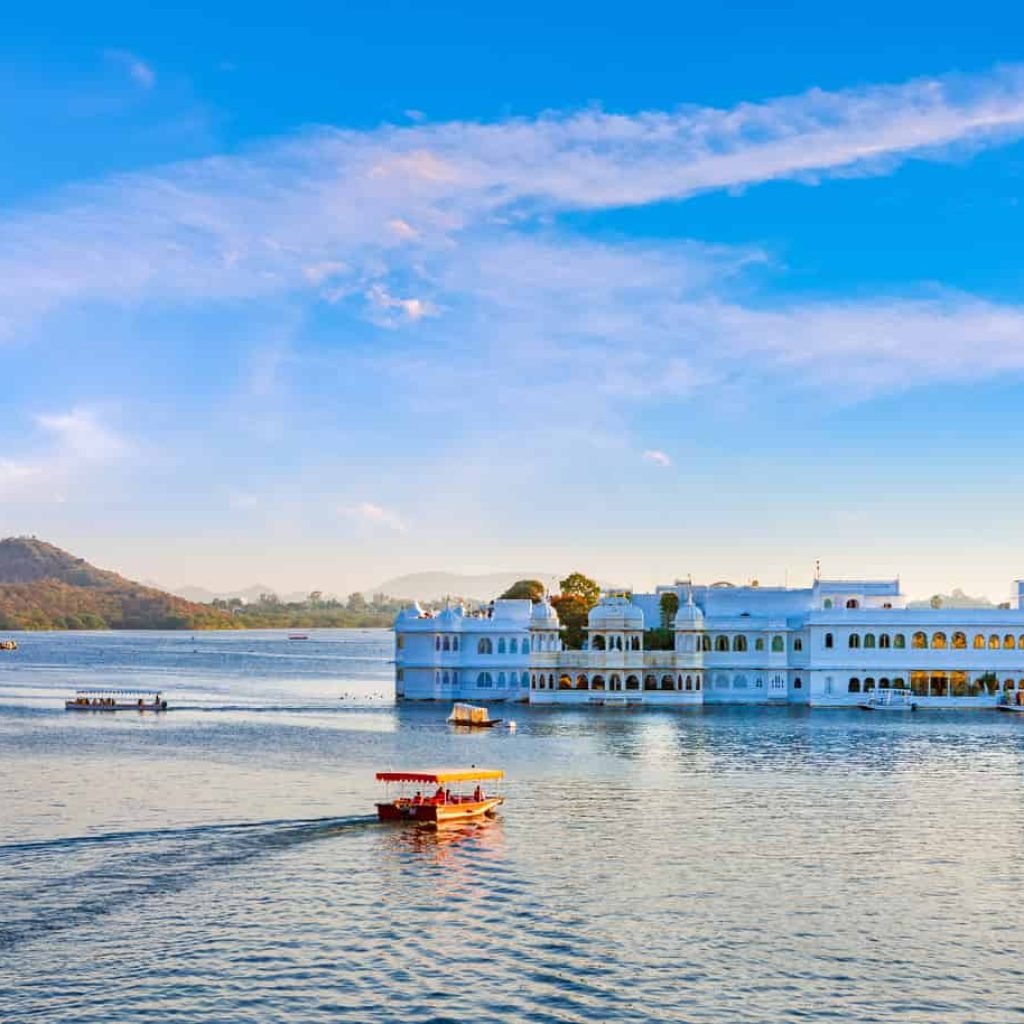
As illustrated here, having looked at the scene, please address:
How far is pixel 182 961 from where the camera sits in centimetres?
3212

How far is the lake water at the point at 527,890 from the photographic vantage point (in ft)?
99.3

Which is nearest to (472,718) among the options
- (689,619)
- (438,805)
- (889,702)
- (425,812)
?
(689,619)

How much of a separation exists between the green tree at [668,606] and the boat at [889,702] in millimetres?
25750

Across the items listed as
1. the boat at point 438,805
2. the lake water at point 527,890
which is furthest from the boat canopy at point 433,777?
the lake water at point 527,890

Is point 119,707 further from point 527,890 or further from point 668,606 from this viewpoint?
point 527,890

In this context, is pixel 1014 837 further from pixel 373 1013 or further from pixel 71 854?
pixel 71 854

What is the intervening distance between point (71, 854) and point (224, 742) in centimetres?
3756

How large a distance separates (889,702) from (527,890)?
Result: 7250 cm

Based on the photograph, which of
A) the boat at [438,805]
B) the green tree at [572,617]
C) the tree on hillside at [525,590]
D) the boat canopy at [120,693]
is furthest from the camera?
the tree on hillside at [525,590]

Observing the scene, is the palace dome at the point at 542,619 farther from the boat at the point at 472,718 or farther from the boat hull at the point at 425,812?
the boat hull at the point at 425,812

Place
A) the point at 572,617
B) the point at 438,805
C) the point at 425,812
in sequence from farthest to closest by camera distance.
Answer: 1. the point at 572,617
2. the point at 425,812
3. the point at 438,805

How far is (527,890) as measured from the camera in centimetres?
3950

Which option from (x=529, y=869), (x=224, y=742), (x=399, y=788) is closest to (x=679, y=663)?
(x=224, y=742)

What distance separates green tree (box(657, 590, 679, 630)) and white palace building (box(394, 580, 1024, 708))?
1648 centimetres
